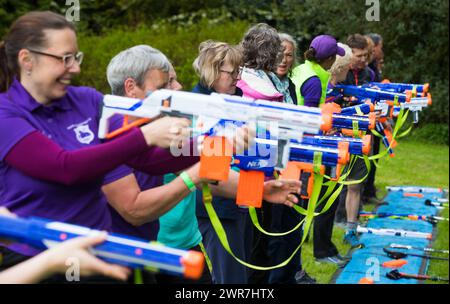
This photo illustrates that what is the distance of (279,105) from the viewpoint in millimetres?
3025

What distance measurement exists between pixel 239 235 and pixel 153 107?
1.54 m

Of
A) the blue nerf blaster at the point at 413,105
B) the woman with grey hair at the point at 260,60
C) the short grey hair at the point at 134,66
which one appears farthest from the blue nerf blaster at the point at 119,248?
the blue nerf blaster at the point at 413,105

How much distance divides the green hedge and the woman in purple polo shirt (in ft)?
31.1


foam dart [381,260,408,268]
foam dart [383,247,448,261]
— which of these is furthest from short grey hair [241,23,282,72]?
foam dart [383,247,448,261]

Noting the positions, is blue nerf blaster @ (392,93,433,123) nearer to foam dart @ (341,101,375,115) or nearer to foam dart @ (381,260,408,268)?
foam dart @ (341,101,375,115)

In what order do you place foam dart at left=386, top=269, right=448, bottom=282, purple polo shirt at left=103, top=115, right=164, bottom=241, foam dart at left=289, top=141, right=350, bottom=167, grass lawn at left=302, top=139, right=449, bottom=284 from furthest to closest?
grass lawn at left=302, top=139, right=449, bottom=284 → foam dart at left=386, top=269, right=448, bottom=282 → foam dart at left=289, top=141, right=350, bottom=167 → purple polo shirt at left=103, top=115, right=164, bottom=241

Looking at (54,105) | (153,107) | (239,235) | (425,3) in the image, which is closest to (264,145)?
(153,107)

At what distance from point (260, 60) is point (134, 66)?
1.74 meters

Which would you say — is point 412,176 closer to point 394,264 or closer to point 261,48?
point 394,264

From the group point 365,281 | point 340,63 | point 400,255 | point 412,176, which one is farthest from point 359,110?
point 412,176

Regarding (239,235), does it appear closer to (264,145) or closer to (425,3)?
(264,145)

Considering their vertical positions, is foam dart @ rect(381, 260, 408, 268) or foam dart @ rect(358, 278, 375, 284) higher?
foam dart @ rect(358, 278, 375, 284)

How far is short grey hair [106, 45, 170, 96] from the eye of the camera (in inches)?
127
